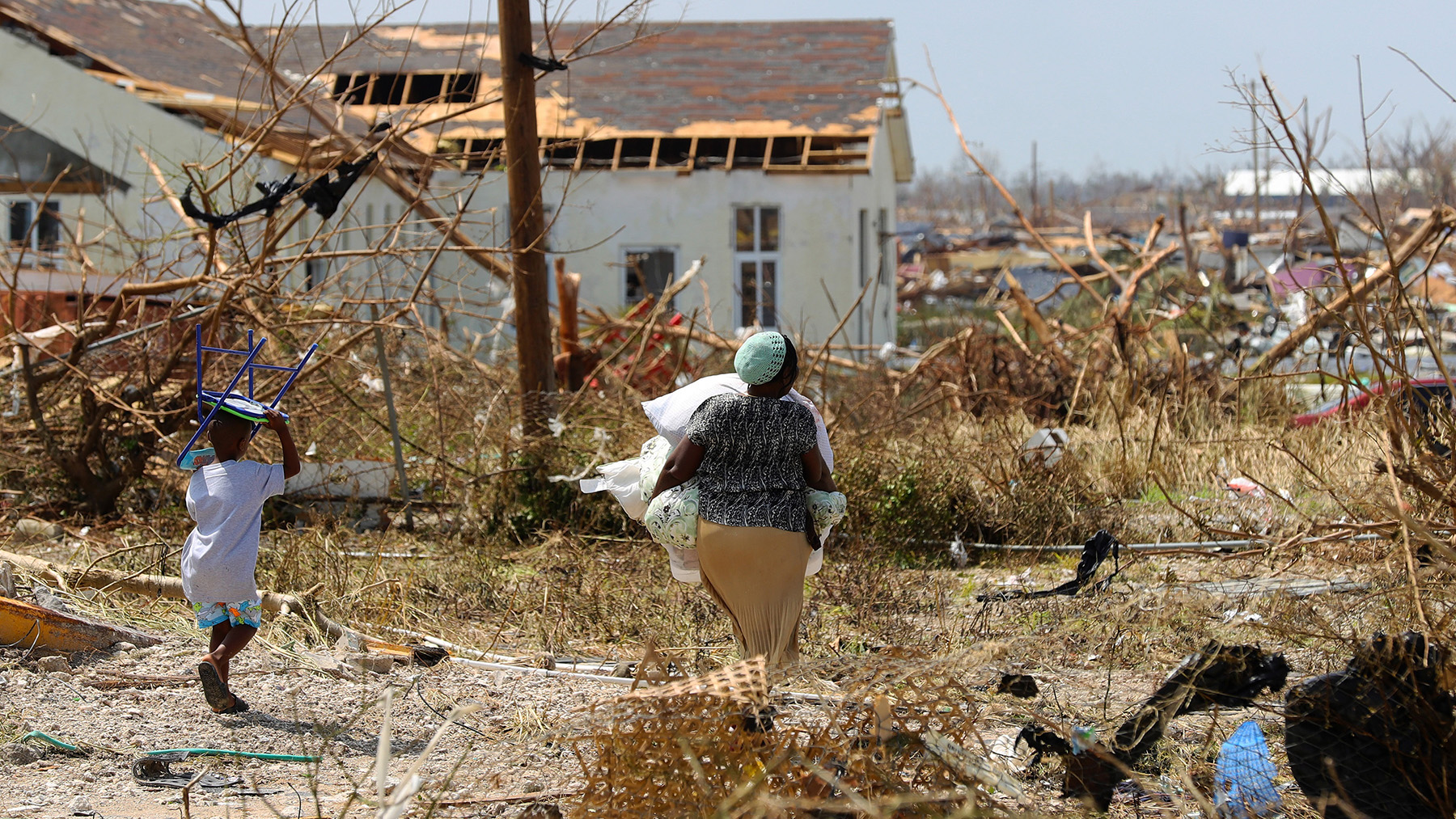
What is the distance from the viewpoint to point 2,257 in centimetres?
961

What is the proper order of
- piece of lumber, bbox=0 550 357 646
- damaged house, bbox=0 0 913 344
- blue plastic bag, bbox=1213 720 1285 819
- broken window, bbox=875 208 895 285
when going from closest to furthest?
blue plastic bag, bbox=1213 720 1285 819
piece of lumber, bbox=0 550 357 646
damaged house, bbox=0 0 913 344
broken window, bbox=875 208 895 285

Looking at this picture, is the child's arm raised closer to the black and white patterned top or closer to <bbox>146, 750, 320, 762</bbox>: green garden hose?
<bbox>146, 750, 320, 762</bbox>: green garden hose

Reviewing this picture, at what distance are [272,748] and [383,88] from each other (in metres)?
18.0

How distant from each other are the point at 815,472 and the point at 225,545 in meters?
2.15

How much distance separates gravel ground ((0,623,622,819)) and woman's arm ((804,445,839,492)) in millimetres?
1146

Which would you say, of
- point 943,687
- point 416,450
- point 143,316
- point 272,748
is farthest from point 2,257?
point 943,687

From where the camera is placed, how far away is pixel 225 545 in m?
4.55

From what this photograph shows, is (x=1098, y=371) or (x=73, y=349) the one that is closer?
(x=73, y=349)

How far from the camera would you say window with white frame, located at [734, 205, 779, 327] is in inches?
727

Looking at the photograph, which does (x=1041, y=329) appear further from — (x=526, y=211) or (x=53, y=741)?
(x=53, y=741)

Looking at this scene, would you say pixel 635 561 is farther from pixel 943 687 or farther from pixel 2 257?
pixel 2 257

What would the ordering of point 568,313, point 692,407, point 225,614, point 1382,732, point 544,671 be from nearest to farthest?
1. point 1382,732
2. point 692,407
3. point 225,614
4. point 544,671
5. point 568,313

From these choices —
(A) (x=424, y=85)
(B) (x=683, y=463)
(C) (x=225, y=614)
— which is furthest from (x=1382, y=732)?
(A) (x=424, y=85)

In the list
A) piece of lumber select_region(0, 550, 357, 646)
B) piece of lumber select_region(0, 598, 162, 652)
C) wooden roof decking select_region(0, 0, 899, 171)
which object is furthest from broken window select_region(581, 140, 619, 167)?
piece of lumber select_region(0, 598, 162, 652)
